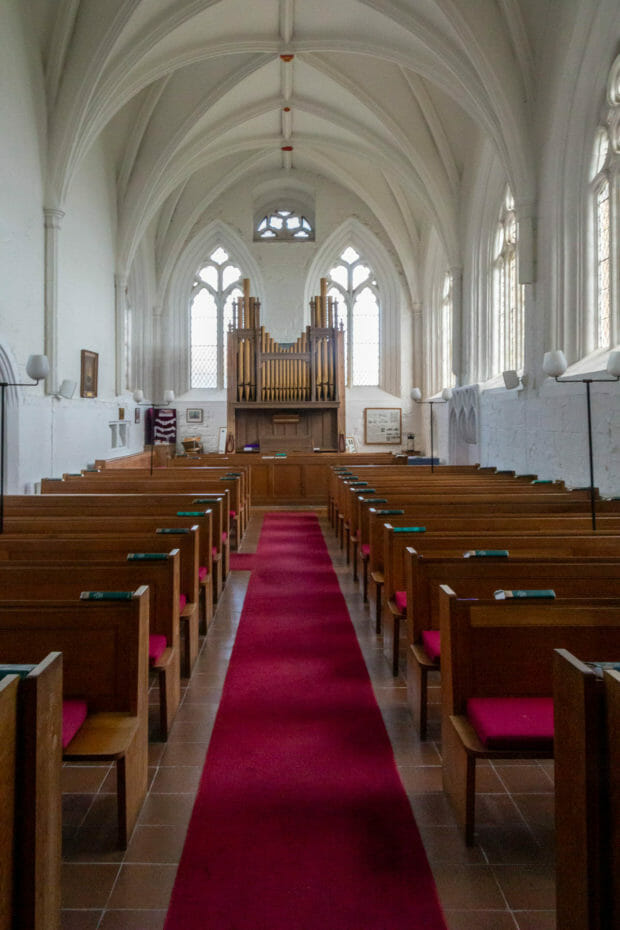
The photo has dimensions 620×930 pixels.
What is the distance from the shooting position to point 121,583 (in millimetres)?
3520

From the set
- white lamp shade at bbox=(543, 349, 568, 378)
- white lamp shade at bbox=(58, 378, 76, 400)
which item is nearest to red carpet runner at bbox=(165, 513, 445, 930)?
white lamp shade at bbox=(543, 349, 568, 378)

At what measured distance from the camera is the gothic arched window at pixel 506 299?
11.6m

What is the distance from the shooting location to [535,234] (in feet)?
33.1

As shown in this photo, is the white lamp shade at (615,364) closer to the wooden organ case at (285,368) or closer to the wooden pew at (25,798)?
the wooden pew at (25,798)

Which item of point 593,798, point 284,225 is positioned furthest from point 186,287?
point 593,798

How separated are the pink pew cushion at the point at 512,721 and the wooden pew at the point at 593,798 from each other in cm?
59

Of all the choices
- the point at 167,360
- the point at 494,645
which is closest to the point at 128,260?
the point at 167,360

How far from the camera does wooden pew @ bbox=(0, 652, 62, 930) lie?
5.56ft

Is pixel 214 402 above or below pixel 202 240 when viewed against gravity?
below

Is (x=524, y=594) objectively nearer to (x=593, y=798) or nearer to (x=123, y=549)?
(x=593, y=798)

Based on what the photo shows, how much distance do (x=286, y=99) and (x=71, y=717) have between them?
15.2 m

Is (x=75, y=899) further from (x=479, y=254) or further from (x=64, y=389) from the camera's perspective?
(x=479, y=254)

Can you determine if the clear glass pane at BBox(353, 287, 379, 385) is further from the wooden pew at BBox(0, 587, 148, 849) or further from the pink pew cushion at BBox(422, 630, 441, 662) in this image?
the wooden pew at BBox(0, 587, 148, 849)

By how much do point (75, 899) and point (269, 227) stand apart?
63.2 ft
